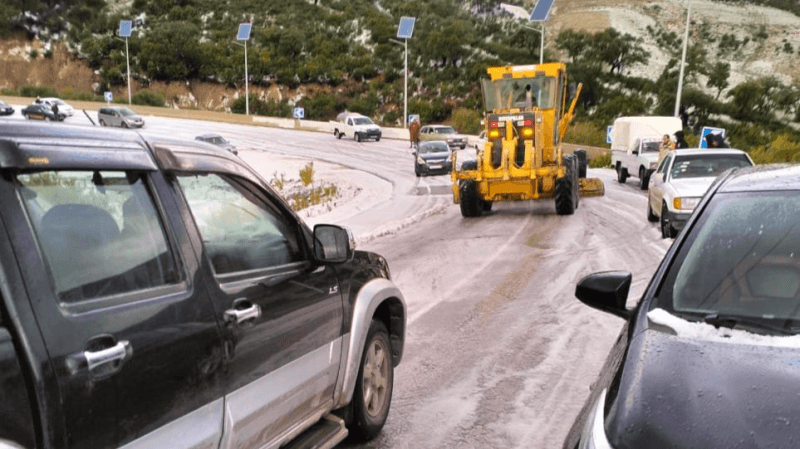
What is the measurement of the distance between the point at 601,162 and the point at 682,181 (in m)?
21.9

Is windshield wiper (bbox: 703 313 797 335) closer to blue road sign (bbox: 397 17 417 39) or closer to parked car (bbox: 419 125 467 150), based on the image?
parked car (bbox: 419 125 467 150)

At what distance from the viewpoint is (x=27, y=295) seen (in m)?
1.78

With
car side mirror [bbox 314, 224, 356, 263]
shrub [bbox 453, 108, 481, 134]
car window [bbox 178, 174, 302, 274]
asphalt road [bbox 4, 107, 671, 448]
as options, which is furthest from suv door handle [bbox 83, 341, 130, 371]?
shrub [bbox 453, 108, 481, 134]

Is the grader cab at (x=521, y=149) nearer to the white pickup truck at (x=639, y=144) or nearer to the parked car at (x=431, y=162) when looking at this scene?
the white pickup truck at (x=639, y=144)

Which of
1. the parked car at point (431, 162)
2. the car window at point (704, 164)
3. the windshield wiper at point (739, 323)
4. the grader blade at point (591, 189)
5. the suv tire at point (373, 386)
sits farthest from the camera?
the parked car at point (431, 162)

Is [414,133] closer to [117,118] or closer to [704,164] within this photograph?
[704,164]

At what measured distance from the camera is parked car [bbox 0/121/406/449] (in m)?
1.81

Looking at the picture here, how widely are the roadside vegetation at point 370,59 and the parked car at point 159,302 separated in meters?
50.6

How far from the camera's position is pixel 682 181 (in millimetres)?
11766

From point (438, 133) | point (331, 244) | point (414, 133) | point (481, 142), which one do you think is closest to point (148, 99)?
point (438, 133)

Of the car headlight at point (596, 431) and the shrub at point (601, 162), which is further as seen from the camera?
the shrub at point (601, 162)

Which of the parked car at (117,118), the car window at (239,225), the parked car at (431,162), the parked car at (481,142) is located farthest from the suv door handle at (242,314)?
the parked car at (117,118)

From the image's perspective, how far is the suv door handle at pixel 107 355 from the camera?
1.92 m

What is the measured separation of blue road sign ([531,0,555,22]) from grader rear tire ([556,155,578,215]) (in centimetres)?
2569
